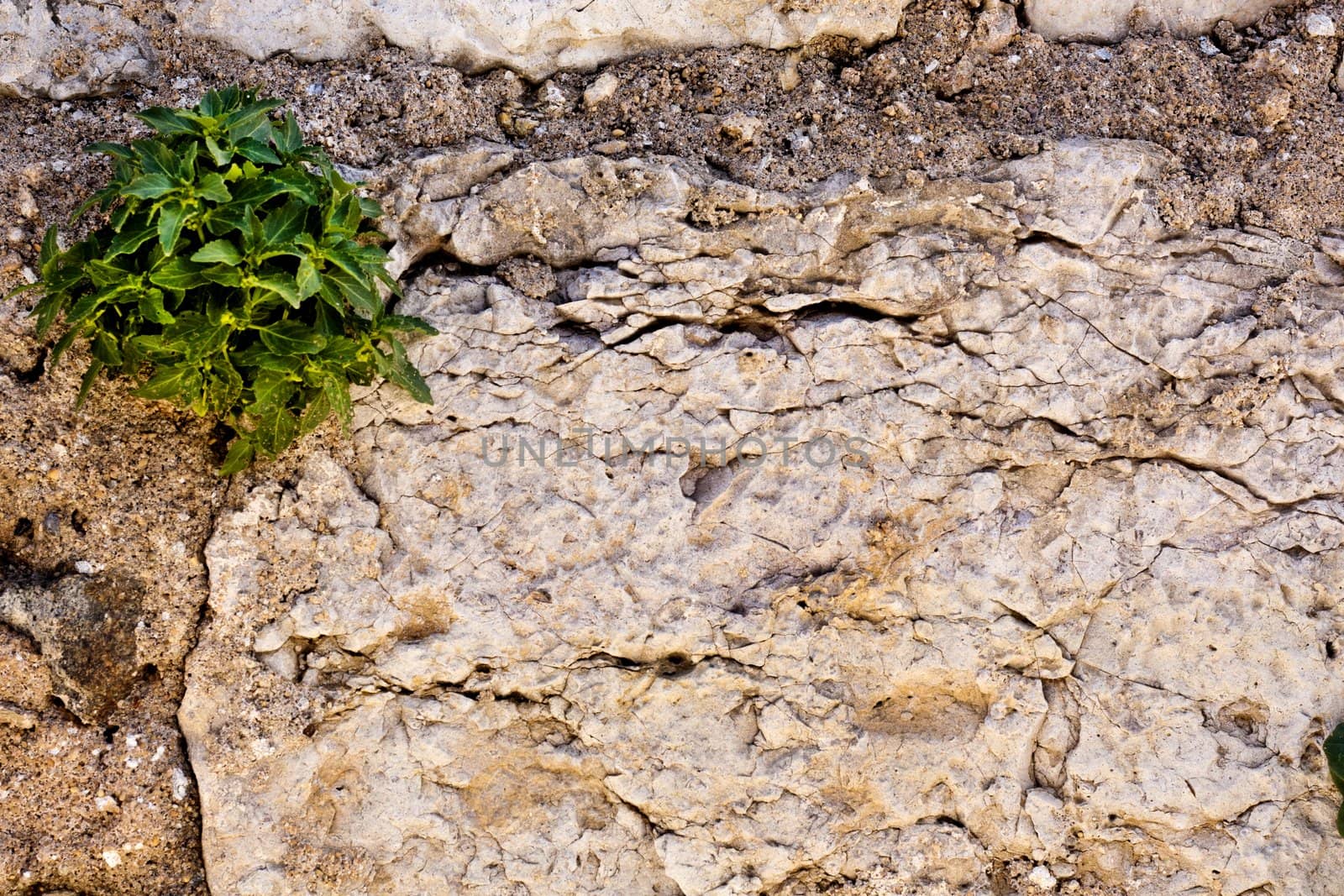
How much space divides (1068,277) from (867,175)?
644 millimetres

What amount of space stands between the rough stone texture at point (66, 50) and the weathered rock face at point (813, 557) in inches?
38.4

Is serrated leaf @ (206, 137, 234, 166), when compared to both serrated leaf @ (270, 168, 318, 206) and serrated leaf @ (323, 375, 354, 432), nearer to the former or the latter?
serrated leaf @ (270, 168, 318, 206)

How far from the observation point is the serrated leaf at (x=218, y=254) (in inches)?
102

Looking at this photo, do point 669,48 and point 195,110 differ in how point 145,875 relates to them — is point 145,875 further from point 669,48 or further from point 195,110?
point 669,48

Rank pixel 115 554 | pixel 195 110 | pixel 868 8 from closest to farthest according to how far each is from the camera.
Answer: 1. pixel 195 110
2. pixel 115 554
3. pixel 868 8

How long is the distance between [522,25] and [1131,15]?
1854mm

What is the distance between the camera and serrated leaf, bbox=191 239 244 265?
102 inches

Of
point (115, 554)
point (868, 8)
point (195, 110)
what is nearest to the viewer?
point (195, 110)

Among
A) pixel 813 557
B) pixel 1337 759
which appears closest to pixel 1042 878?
pixel 1337 759

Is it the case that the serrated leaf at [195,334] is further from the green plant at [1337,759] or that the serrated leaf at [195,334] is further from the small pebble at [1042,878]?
the green plant at [1337,759]

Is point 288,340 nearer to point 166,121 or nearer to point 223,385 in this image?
point 223,385

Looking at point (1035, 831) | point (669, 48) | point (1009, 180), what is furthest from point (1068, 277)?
point (1035, 831)

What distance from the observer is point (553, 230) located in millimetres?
3191

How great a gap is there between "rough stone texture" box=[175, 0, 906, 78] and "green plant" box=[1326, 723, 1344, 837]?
236 cm
